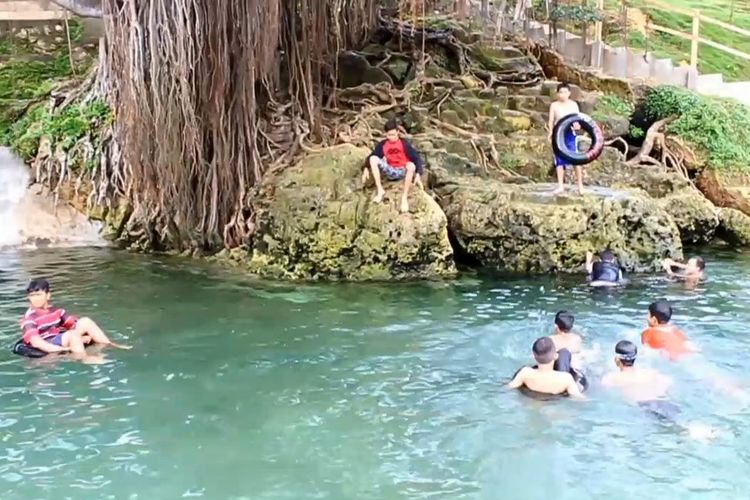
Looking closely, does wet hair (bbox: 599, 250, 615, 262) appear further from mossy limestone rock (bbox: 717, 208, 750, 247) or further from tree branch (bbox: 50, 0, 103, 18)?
tree branch (bbox: 50, 0, 103, 18)

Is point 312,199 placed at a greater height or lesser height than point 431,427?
greater

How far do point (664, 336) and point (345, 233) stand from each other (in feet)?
14.1

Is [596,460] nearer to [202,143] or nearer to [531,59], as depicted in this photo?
[202,143]

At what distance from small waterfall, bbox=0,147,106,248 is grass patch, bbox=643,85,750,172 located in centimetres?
914

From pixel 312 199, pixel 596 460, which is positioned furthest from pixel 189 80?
pixel 596 460

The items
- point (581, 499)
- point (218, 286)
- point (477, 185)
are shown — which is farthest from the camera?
point (477, 185)

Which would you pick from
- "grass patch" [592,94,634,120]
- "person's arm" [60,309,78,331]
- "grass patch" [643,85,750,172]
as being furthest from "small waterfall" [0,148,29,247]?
"grass patch" [643,85,750,172]

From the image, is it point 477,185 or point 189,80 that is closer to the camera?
point 189,80

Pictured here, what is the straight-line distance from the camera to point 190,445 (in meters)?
5.83

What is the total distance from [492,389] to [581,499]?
5.96 feet

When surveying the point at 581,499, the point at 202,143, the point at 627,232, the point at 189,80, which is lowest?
the point at 581,499

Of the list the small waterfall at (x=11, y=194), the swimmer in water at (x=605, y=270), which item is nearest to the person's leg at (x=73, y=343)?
the small waterfall at (x=11, y=194)

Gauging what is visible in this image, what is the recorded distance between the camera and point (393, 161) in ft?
35.2

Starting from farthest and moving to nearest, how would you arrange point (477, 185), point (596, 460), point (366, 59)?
1. point (366, 59)
2. point (477, 185)
3. point (596, 460)
